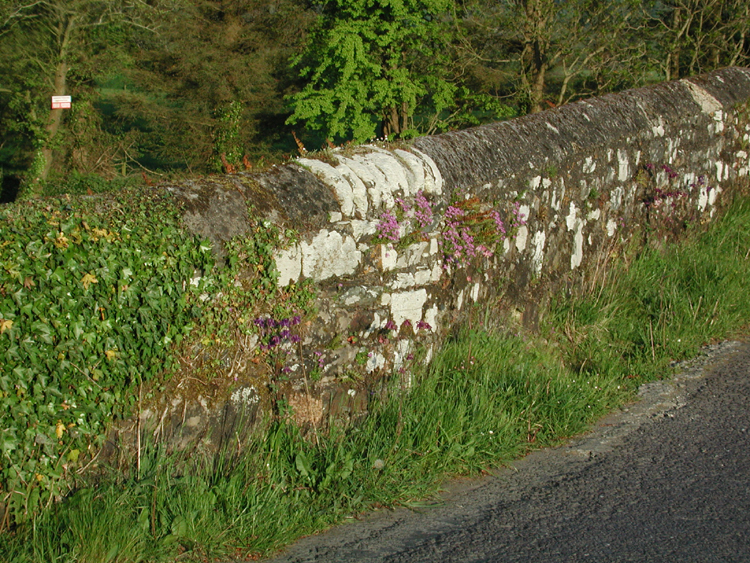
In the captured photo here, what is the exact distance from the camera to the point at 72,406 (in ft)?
9.64

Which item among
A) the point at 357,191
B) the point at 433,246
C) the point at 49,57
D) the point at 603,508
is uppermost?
the point at 49,57

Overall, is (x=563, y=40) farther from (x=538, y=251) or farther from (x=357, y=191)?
(x=357, y=191)

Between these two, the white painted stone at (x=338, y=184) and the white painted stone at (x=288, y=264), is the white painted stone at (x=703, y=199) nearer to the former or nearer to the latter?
the white painted stone at (x=338, y=184)

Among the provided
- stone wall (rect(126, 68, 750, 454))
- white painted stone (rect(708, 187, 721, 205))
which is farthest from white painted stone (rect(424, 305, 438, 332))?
white painted stone (rect(708, 187, 721, 205))


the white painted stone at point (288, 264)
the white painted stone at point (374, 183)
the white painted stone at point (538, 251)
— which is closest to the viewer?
the white painted stone at point (288, 264)

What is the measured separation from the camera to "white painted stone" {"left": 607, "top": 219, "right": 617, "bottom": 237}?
610cm

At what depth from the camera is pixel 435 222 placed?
14.7 feet

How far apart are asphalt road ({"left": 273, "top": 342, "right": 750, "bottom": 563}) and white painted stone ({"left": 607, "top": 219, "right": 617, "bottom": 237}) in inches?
84.6

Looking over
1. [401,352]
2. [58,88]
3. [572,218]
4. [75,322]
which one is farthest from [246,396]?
[58,88]

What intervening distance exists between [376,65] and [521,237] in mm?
11971

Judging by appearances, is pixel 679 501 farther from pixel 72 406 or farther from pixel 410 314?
pixel 72 406

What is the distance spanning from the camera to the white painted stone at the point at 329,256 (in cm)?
381

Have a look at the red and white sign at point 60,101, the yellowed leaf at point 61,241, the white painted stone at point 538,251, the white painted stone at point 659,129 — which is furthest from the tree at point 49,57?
the yellowed leaf at point 61,241

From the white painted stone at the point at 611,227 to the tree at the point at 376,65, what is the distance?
33.2 ft
